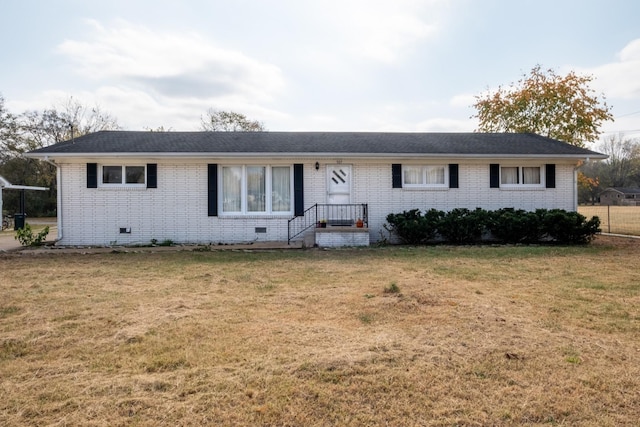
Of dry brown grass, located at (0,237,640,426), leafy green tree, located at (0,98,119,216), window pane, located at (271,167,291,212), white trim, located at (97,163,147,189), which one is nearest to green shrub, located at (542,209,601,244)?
dry brown grass, located at (0,237,640,426)

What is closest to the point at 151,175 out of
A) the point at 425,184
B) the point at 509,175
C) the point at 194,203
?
the point at 194,203

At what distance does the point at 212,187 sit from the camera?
11703 mm

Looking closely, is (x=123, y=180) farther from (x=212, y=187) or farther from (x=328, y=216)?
(x=328, y=216)

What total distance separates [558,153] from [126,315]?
41.6 ft

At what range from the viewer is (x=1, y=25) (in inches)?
485

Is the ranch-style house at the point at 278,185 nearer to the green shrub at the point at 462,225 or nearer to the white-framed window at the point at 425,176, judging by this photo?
the white-framed window at the point at 425,176

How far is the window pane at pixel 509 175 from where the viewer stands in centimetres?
1258

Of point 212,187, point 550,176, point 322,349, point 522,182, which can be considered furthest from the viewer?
point 522,182

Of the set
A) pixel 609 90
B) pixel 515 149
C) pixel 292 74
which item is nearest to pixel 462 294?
pixel 515 149

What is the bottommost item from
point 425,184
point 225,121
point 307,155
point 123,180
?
point 425,184

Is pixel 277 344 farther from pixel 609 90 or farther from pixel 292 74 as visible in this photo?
pixel 609 90

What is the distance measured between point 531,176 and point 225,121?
95.1 feet

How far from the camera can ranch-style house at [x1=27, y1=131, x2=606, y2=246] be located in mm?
11492

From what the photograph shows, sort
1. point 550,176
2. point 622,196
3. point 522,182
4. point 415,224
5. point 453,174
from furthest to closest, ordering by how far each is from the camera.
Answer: point 622,196 < point 522,182 < point 550,176 < point 453,174 < point 415,224
